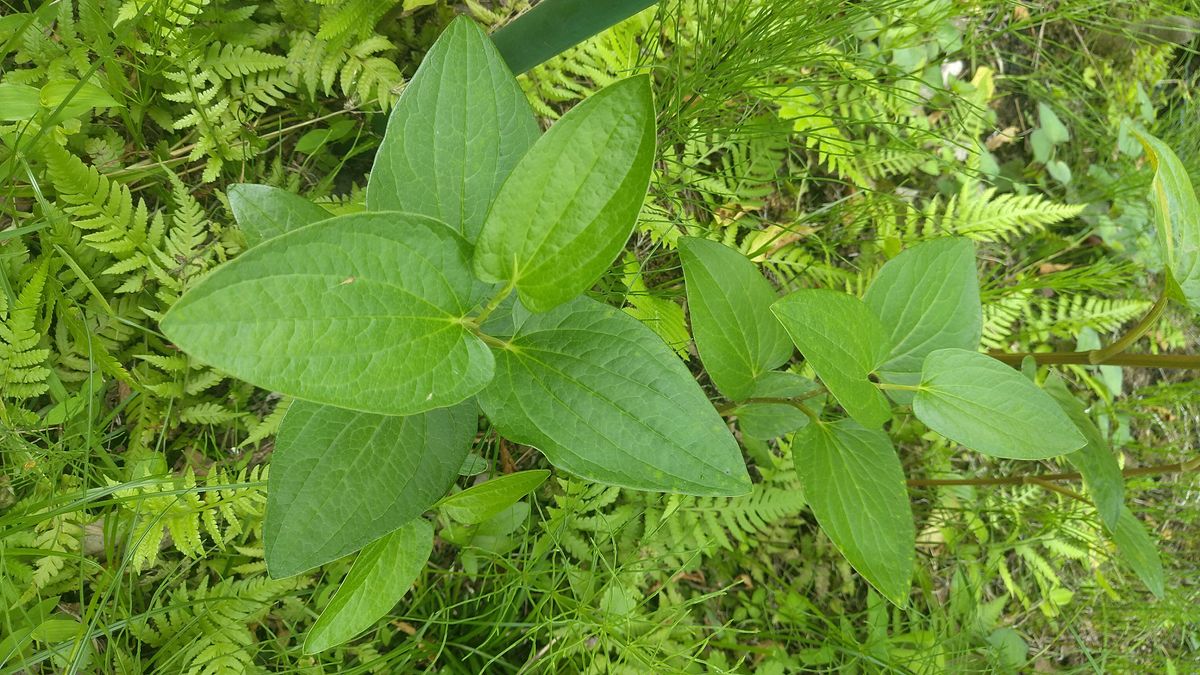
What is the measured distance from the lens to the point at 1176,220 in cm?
116

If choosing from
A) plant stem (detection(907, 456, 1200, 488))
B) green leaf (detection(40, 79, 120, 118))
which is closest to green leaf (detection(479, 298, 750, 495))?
green leaf (detection(40, 79, 120, 118))

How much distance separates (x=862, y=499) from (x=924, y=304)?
1.16ft

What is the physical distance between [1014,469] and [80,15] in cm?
260

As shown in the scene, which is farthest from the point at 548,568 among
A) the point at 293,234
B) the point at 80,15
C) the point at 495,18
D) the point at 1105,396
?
the point at 1105,396

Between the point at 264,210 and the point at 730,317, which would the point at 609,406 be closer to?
the point at 730,317

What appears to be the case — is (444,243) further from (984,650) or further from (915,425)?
(984,650)

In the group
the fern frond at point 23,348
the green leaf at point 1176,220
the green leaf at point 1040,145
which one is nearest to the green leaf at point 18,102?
the fern frond at point 23,348

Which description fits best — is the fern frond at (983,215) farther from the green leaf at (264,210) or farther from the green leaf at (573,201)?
the green leaf at (264,210)

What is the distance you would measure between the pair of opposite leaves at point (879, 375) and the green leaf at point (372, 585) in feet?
1.80

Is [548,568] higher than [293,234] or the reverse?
the reverse

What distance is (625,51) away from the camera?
1.72m

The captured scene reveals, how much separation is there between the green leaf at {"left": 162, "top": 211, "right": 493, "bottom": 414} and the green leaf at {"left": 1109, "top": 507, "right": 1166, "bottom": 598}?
4.45ft

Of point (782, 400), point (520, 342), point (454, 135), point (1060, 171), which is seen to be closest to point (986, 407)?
point (782, 400)

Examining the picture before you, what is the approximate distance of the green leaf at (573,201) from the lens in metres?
0.82
